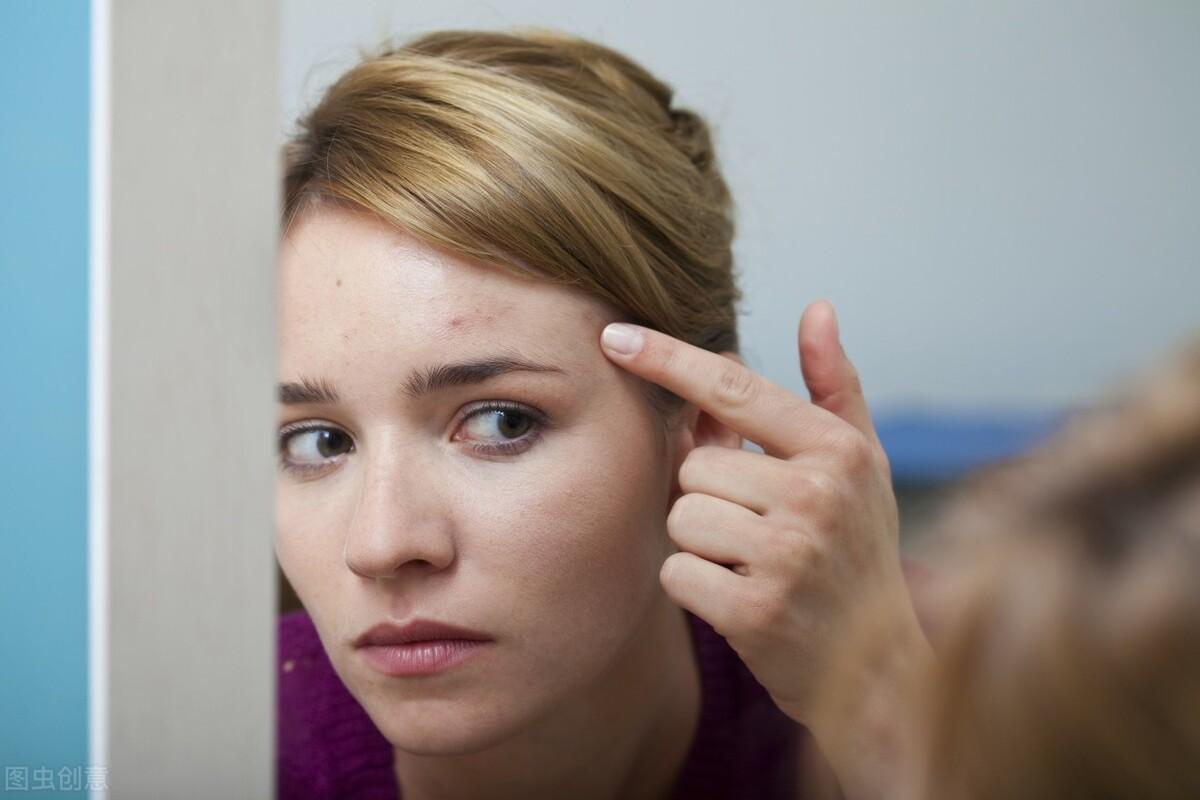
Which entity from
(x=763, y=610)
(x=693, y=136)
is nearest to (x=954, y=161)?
(x=693, y=136)

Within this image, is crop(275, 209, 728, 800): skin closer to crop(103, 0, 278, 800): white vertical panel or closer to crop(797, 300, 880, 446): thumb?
crop(797, 300, 880, 446): thumb

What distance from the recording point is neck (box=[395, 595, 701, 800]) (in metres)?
0.97

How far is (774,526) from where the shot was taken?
787mm

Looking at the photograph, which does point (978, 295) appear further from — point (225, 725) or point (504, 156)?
point (225, 725)

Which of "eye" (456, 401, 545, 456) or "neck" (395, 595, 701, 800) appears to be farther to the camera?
"neck" (395, 595, 701, 800)

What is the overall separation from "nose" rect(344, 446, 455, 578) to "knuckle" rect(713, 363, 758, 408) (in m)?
0.20

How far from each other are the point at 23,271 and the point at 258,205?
12 cm

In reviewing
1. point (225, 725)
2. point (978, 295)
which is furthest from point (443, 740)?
point (978, 295)

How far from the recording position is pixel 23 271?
506mm

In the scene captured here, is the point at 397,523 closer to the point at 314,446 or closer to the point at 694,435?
the point at 314,446

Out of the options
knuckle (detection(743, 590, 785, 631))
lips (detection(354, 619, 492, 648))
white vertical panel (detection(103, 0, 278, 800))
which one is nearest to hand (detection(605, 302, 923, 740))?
knuckle (detection(743, 590, 785, 631))

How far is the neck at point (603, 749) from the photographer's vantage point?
0.97 metres

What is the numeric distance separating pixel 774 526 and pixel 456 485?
215 millimetres

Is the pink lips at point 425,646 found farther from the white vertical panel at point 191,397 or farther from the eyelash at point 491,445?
the white vertical panel at point 191,397
